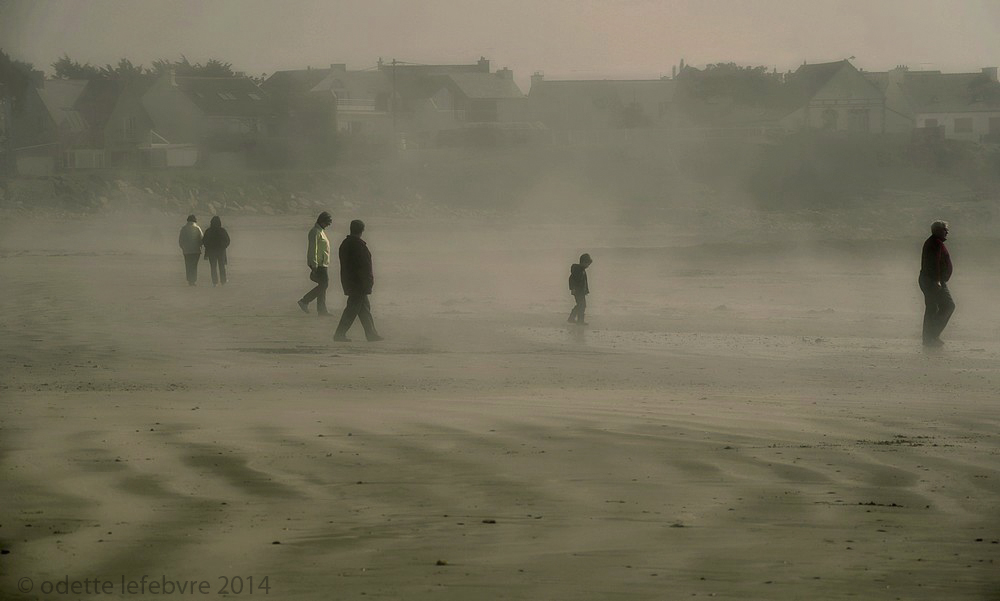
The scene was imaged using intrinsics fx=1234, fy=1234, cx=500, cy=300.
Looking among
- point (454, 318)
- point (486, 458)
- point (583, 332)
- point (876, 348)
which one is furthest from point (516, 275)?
point (486, 458)

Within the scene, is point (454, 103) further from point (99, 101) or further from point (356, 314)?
point (356, 314)

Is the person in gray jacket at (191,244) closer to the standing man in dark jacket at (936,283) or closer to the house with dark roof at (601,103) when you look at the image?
the standing man in dark jacket at (936,283)

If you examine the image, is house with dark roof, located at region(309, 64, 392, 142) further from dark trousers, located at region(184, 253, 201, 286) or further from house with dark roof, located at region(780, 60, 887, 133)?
dark trousers, located at region(184, 253, 201, 286)

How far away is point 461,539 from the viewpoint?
5.53m

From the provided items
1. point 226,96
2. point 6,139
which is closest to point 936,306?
point 6,139

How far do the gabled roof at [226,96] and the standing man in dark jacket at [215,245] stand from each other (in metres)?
49.2

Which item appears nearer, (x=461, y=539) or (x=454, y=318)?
(x=461, y=539)

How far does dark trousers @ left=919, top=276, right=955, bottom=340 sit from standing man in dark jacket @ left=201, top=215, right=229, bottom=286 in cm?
1288

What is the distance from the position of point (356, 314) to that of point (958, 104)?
85.1 meters

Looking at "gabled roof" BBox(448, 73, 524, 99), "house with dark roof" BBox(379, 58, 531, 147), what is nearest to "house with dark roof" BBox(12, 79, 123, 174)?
"house with dark roof" BBox(379, 58, 531, 147)

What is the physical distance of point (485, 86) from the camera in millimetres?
93812

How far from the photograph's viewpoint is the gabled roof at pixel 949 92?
298 feet

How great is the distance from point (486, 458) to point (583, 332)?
36.4 feet

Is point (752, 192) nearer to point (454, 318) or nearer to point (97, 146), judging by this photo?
point (97, 146)
